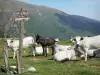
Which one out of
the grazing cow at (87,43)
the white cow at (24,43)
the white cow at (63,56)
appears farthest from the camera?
the white cow at (24,43)

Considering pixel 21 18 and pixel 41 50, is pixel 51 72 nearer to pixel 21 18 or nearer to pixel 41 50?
pixel 21 18

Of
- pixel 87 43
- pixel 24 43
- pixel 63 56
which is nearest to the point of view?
pixel 63 56

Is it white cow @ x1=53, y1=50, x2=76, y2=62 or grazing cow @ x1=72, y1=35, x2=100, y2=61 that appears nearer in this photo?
white cow @ x1=53, y1=50, x2=76, y2=62

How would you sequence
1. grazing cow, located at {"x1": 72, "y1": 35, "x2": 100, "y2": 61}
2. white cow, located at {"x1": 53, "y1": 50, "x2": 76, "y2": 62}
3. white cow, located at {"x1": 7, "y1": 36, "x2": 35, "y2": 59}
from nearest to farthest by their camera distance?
white cow, located at {"x1": 53, "y1": 50, "x2": 76, "y2": 62} → grazing cow, located at {"x1": 72, "y1": 35, "x2": 100, "y2": 61} → white cow, located at {"x1": 7, "y1": 36, "x2": 35, "y2": 59}

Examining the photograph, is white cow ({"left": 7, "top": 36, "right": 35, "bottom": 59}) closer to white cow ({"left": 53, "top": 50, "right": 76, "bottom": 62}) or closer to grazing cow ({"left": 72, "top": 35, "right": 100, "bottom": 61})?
grazing cow ({"left": 72, "top": 35, "right": 100, "bottom": 61})

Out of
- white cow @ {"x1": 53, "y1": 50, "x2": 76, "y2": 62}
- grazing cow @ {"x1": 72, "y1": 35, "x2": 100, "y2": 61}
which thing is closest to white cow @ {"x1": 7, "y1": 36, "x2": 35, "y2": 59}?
grazing cow @ {"x1": 72, "y1": 35, "x2": 100, "y2": 61}

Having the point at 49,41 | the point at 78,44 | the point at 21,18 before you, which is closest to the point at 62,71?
the point at 21,18

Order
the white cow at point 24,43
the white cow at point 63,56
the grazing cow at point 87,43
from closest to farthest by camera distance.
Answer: the white cow at point 63,56
the grazing cow at point 87,43
the white cow at point 24,43

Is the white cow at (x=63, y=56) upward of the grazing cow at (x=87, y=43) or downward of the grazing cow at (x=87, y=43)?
downward

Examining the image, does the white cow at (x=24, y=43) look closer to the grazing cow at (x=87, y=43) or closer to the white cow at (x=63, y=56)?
the grazing cow at (x=87, y=43)

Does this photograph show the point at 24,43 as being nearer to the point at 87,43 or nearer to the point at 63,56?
the point at 87,43

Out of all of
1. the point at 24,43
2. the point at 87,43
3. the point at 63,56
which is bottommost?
the point at 63,56

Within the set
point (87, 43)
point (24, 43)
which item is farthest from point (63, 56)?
point (24, 43)

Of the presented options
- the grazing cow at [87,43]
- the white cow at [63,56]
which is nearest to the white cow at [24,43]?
the grazing cow at [87,43]
